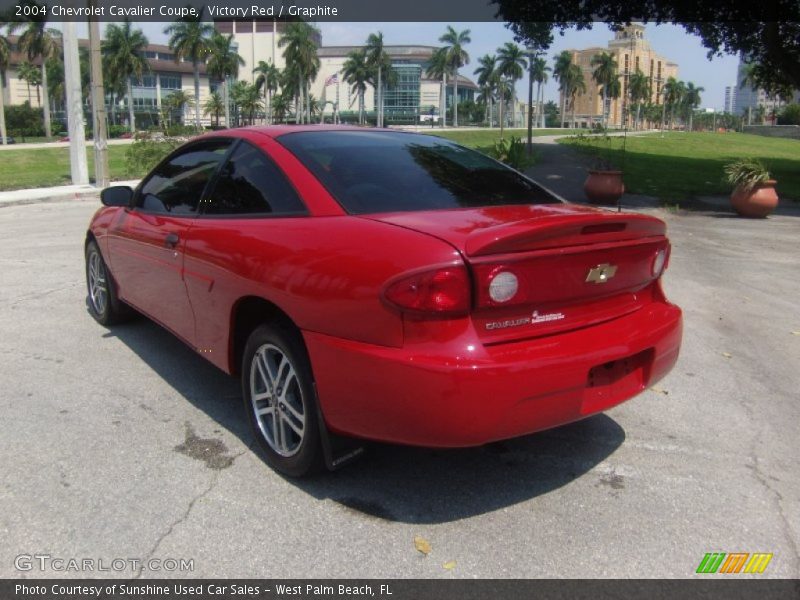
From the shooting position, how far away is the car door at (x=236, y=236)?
10.1 feet

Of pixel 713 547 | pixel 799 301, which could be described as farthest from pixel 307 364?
pixel 799 301

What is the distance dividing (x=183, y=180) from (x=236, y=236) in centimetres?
116

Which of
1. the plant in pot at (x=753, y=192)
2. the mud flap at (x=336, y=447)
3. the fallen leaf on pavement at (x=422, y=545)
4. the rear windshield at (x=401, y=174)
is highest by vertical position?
the rear windshield at (x=401, y=174)

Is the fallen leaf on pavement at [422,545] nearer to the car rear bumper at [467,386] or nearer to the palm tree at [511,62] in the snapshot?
the car rear bumper at [467,386]

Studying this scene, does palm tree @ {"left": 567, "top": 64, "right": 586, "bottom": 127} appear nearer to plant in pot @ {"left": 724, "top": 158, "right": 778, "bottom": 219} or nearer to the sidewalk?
the sidewalk

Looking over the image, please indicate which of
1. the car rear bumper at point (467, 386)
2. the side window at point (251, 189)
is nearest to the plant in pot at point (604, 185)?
the side window at point (251, 189)

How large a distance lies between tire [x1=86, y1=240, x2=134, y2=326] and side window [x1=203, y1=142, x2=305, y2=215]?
77.7 inches

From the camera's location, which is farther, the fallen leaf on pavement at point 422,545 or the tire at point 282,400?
the tire at point 282,400

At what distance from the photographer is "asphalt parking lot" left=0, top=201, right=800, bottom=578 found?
8.55 feet

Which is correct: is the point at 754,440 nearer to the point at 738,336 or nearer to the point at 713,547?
the point at 713,547

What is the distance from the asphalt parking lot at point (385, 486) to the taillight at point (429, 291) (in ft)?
3.09

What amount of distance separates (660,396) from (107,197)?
398 cm

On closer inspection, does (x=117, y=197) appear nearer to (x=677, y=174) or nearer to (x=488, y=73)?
(x=677, y=174)
